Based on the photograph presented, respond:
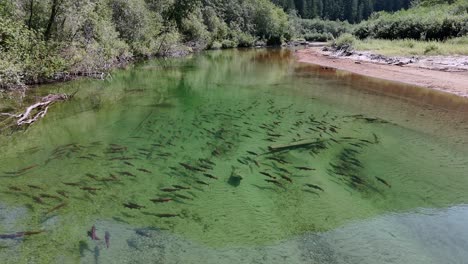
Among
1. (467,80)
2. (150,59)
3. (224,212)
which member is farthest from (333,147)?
(150,59)

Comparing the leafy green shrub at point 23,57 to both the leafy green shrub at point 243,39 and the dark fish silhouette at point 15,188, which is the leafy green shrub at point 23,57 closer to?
the dark fish silhouette at point 15,188

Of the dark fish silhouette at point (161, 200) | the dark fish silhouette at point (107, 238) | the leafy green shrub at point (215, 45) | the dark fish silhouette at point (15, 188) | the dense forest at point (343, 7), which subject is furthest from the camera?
the dense forest at point (343, 7)

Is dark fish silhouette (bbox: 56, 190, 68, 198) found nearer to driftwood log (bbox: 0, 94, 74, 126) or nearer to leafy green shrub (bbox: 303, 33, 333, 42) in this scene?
driftwood log (bbox: 0, 94, 74, 126)

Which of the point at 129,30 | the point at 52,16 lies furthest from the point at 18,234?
the point at 129,30

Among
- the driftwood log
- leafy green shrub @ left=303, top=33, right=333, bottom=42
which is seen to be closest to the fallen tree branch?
the driftwood log

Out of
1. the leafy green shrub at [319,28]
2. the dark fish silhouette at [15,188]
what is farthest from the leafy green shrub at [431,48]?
the leafy green shrub at [319,28]

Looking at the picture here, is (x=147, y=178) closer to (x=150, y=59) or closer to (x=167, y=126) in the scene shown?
(x=167, y=126)
